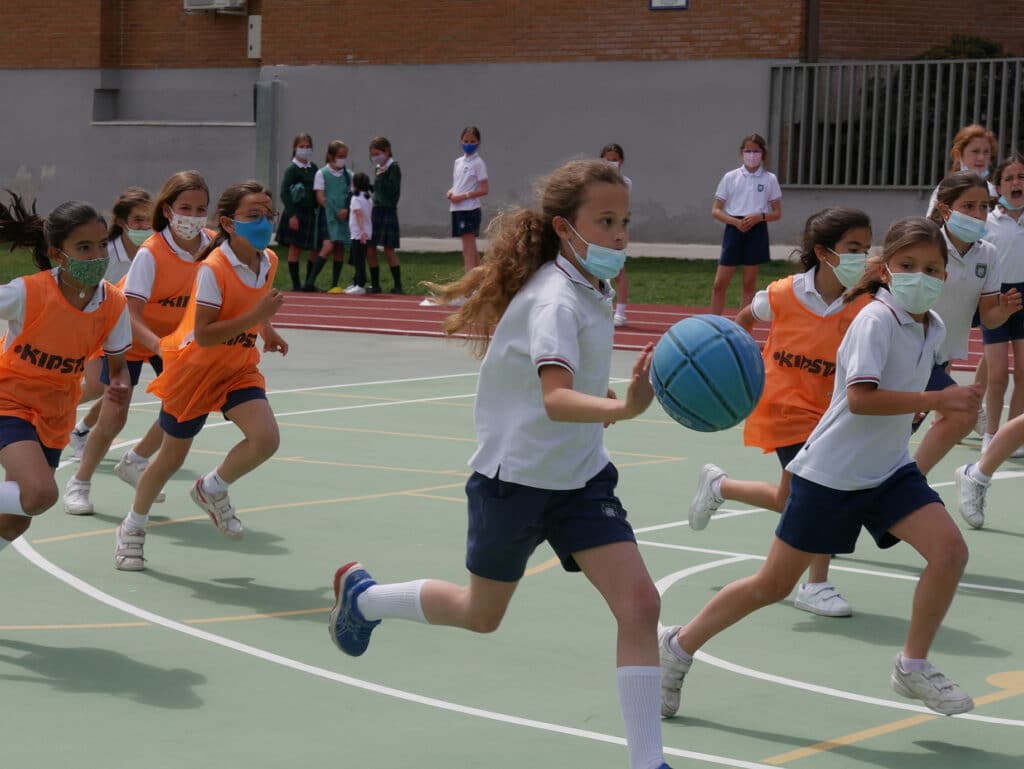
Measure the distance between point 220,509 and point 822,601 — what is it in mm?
2904

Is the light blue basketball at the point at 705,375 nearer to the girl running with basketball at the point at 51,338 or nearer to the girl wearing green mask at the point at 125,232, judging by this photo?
the girl running with basketball at the point at 51,338

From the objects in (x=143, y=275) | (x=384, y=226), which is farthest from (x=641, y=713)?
(x=384, y=226)

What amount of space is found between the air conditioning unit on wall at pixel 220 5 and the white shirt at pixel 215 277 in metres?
27.0

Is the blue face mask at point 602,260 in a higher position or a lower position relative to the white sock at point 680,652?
higher

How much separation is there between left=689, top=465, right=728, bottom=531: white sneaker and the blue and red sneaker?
98.1 inches

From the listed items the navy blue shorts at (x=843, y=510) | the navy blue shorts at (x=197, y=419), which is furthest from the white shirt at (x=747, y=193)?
the navy blue shorts at (x=843, y=510)

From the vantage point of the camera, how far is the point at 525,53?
30.3 meters

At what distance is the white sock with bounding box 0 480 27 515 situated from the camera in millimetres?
6559

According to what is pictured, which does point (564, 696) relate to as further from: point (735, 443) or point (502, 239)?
point (735, 443)

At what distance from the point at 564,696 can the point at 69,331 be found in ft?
8.36

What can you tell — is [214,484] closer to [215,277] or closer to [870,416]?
[215,277]

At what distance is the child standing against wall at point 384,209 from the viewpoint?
22859mm

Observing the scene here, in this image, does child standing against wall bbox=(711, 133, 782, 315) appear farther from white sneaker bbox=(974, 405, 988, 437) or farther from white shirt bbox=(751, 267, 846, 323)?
white shirt bbox=(751, 267, 846, 323)

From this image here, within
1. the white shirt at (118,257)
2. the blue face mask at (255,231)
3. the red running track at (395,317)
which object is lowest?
the red running track at (395,317)
